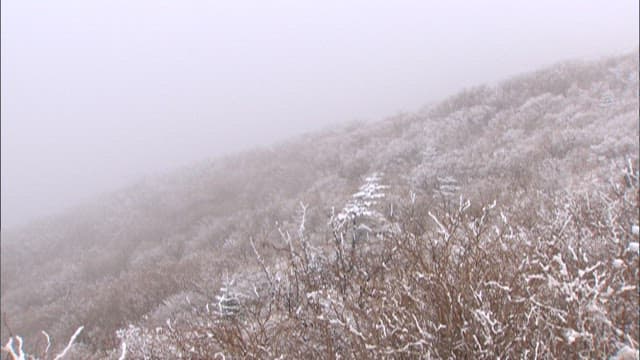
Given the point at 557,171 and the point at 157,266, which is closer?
the point at 557,171

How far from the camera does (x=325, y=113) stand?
145 ft

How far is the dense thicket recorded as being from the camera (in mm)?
2088

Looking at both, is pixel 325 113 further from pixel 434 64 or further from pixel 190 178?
pixel 190 178

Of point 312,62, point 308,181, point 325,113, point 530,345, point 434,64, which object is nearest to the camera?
point 530,345

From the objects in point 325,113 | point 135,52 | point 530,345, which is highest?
point 135,52

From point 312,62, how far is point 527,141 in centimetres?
5617

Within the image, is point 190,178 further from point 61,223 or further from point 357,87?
point 357,87

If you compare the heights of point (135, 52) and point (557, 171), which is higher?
point (135, 52)

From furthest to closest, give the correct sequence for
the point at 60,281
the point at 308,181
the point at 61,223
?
the point at 61,223
the point at 308,181
the point at 60,281

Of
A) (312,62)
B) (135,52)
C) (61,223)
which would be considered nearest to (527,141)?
(61,223)

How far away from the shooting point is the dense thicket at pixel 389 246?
6.85ft

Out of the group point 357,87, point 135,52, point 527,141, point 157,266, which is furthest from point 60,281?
point 135,52

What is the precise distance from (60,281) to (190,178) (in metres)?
7.61

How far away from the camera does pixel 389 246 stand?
364 cm
